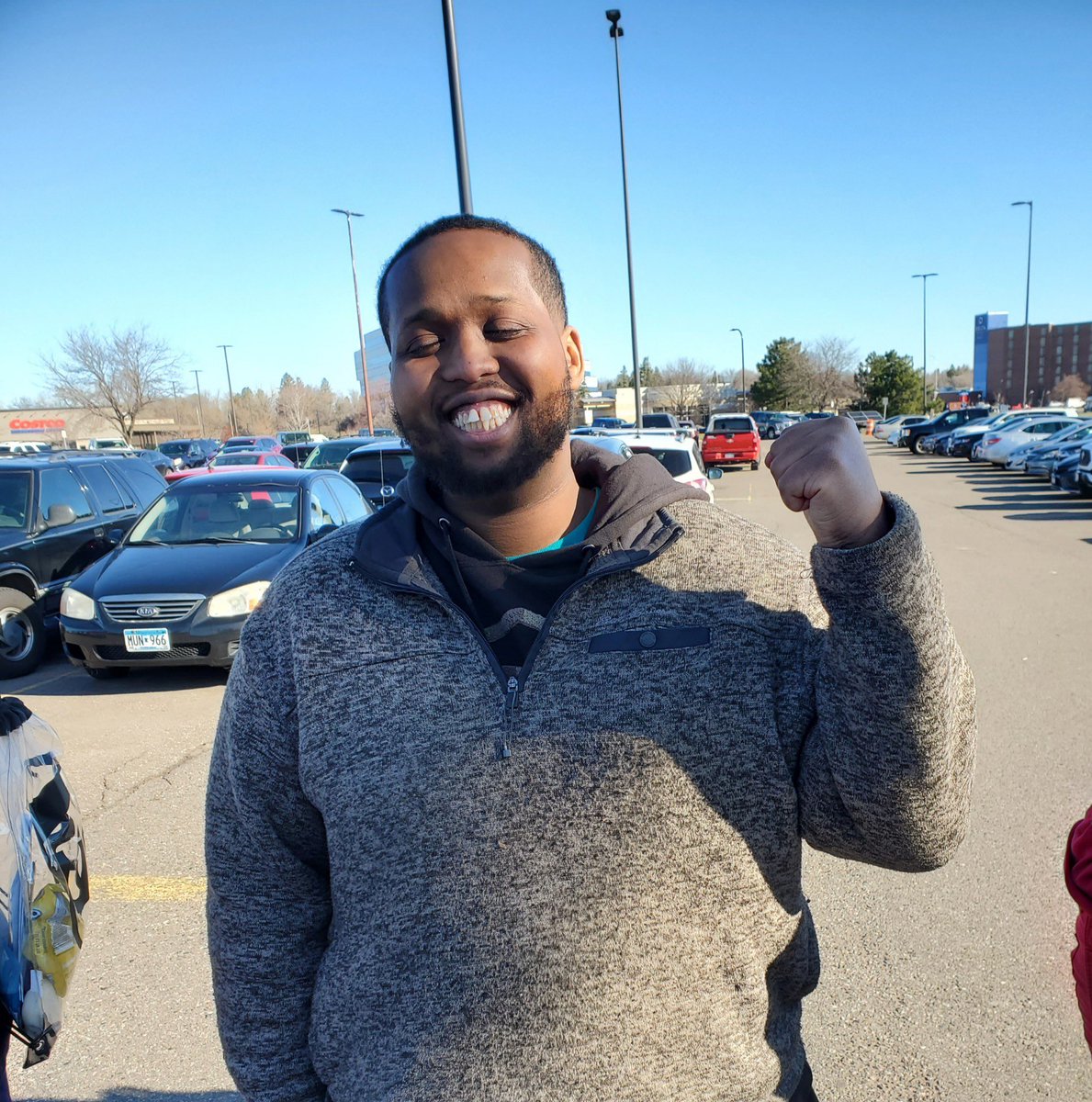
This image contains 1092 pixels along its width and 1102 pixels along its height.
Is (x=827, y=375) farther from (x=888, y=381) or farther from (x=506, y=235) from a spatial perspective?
(x=506, y=235)

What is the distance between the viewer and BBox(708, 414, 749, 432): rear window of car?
29.3 metres

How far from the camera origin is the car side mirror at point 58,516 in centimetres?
849

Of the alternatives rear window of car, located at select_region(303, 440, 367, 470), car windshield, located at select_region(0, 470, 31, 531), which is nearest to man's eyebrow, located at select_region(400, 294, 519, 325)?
car windshield, located at select_region(0, 470, 31, 531)

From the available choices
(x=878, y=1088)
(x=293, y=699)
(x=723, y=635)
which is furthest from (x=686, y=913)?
(x=878, y=1088)

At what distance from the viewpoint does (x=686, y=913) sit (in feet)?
4.26

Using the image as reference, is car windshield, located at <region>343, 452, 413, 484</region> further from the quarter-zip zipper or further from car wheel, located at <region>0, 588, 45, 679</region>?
the quarter-zip zipper

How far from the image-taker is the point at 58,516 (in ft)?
27.9

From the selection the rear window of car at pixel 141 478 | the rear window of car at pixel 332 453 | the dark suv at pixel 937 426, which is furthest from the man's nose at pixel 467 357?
the dark suv at pixel 937 426

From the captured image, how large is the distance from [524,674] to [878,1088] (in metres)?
2.05

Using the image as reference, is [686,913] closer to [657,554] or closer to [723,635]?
[723,635]

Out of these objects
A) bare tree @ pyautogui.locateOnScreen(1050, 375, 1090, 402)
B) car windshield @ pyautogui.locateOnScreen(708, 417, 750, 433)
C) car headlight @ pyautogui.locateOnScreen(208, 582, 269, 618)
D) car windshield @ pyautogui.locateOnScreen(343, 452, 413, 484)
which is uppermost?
car windshield @ pyautogui.locateOnScreen(343, 452, 413, 484)

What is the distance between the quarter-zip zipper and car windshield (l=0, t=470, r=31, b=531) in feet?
26.9

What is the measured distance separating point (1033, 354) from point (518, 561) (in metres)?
141

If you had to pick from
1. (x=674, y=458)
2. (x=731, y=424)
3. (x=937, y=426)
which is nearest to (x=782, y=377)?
(x=937, y=426)
